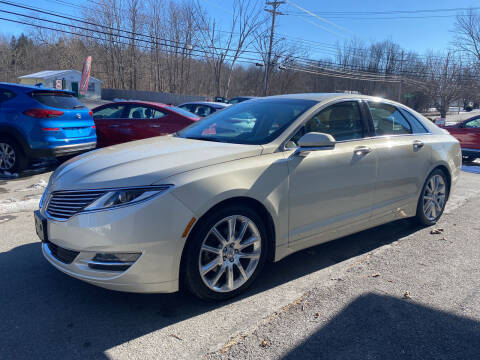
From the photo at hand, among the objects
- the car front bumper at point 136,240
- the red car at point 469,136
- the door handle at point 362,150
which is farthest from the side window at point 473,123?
the car front bumper at point 136,240

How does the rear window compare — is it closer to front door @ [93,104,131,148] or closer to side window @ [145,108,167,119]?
front door @ [93,104,131,148]

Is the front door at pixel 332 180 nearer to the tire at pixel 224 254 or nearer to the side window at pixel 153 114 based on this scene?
the tire at pixel 224 254

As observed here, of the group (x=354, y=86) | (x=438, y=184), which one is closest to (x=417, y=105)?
(x=354, y=86)

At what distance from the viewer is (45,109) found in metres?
6.86

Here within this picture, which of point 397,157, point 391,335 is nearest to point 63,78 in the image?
point 397,157

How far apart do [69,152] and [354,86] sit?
76.0 meters

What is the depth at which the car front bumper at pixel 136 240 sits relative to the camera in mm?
2480

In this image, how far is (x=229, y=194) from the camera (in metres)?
2.79

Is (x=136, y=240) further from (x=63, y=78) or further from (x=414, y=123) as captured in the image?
(x=63, y=78)

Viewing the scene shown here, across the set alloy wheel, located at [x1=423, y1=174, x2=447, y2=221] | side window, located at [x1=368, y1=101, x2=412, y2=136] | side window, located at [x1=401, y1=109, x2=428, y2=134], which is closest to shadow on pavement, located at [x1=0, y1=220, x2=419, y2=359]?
side window, located at [x1=368, y1=101, x2=412, y2=136]

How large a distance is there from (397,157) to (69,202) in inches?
129

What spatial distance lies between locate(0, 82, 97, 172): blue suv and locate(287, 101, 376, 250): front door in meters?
5.29

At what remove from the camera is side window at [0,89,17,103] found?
687 cm

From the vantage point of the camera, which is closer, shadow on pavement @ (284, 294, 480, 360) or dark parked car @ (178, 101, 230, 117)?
shadow on pavement @ (284, 294, 480, 360)
